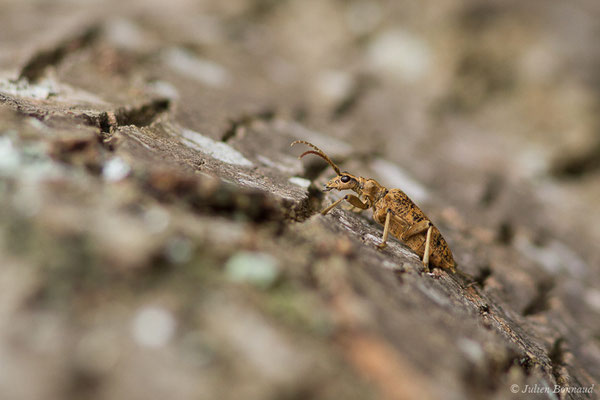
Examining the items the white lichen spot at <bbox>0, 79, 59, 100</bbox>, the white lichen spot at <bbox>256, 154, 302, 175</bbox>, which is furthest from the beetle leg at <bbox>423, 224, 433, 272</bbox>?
the white lichen spot at <bbox>0, 79, 59, 100</bbox>

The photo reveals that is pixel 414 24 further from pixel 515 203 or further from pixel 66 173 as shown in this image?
pixel 66 173

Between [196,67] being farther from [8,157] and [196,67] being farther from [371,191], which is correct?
[8,157]

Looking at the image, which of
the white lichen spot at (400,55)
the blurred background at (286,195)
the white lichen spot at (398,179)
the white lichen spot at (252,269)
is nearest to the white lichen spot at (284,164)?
the blurred background at (286,195)

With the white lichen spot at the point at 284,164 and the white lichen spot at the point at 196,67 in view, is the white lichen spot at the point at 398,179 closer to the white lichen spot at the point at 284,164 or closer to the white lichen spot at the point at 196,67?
the white lichen spot at the point at 284,164

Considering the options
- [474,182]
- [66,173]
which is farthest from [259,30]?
[66,173]

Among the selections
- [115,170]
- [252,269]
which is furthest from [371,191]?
[115,170]

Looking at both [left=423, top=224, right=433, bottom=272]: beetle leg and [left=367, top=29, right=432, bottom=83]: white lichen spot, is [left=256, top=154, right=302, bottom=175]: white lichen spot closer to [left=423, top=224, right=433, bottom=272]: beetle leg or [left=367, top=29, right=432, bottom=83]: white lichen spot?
[left=423, top=224, right=433, bottom=272]: beetle leg
